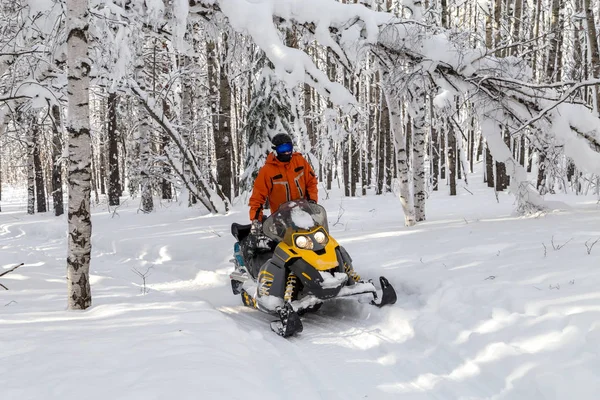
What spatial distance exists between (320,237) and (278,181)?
1.15m

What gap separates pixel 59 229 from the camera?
51.3ft

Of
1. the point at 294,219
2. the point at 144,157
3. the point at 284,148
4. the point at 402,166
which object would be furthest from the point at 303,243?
the point at 144,157

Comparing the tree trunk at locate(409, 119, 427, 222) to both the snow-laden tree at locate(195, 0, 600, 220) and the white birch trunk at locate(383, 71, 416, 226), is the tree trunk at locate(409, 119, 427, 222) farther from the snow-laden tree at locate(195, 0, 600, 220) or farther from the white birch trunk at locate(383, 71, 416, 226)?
the snow-laden tree at locate(195, 0, 600, 220)

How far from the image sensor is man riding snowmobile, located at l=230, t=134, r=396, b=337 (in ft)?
16.6

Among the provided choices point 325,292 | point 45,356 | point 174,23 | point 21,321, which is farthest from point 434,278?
point 174,23

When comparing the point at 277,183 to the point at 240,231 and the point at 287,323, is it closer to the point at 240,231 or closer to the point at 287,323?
the point at 240,231

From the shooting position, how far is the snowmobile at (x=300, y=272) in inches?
198

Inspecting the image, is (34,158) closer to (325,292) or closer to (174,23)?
(174,23)

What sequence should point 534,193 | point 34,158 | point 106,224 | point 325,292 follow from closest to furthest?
point 325,292 → point 534,193 → point 106,224 → point 34,158

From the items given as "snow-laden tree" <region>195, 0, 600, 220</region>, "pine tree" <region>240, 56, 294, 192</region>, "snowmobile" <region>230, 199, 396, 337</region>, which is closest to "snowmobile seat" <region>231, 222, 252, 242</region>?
"snowmobile" <region>230, 199, 396, 337</region>

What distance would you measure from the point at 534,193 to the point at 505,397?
611cm

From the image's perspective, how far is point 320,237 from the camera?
5273 millimetres

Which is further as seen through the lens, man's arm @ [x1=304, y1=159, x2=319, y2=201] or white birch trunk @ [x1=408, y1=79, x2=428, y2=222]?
white birch trunk @ [x1=408, y1=79, x2=428, y2=222]

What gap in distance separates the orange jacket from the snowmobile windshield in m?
0.44
